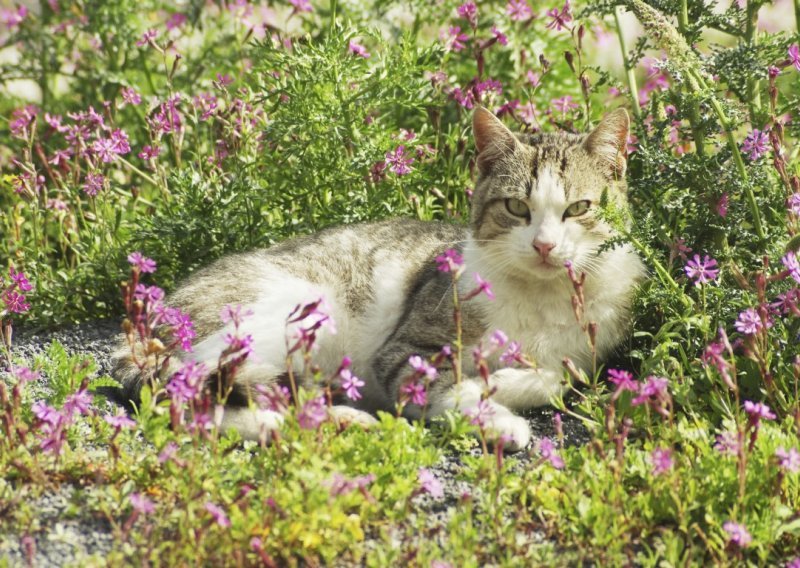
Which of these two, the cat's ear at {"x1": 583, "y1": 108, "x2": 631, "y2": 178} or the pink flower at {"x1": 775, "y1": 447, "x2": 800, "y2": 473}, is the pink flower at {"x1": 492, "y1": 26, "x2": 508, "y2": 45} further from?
the pink flower at {"x1": 775, "y1": 447, "x2": 800, "y2": 473}

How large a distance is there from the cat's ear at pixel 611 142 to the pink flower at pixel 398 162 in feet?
3.36

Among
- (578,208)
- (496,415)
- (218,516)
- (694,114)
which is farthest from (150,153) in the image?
(218,516)

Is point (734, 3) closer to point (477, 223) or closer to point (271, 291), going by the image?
point (477, 223)

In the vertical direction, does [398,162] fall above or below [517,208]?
above

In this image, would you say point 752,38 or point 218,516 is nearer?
point 218,516

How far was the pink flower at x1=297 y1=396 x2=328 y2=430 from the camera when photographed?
8.36ft

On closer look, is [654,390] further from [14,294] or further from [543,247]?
[14,294]

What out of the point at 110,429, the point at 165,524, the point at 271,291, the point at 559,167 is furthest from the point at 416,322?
the point at 165,524

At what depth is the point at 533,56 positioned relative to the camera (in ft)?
18.5

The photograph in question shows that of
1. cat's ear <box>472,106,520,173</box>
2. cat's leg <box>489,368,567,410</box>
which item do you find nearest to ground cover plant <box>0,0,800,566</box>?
cat's leg <box>489,368,567,410</box>

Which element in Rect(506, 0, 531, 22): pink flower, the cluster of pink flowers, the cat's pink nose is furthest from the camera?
Rect(506, 0, 531, 22): pink flower

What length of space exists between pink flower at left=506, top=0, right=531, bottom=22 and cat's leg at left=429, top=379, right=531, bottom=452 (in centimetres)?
242

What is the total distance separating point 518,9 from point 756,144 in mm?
1949

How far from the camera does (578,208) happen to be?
12.2 ft
